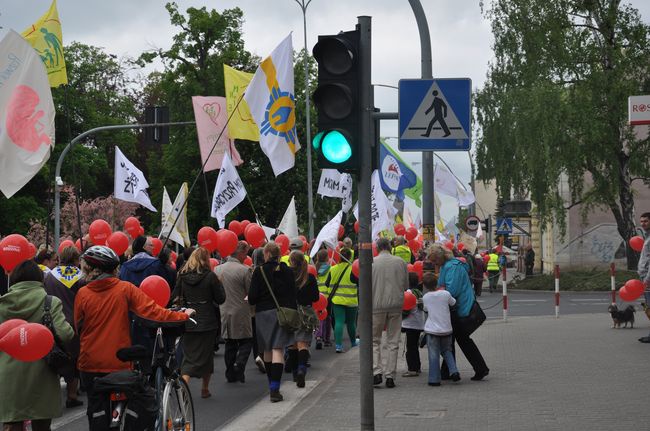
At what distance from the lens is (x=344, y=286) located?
17.1 metres

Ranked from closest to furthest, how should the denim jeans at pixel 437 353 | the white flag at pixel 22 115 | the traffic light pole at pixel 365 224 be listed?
1. the traffic light pole at pixel 365 224
2. the white flag at pixel 22 115
3. the denim jeans at pixel 437 353

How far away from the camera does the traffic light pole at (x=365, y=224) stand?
9008 mm

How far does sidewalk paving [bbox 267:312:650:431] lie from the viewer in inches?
408

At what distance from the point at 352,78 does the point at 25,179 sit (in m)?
4.87

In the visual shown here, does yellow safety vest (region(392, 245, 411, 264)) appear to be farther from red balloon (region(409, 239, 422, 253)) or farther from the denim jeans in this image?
the denim jeans

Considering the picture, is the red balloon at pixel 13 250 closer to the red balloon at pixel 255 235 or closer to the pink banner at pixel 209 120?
the red balloon at pixel 255 235

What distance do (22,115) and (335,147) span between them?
512 cm

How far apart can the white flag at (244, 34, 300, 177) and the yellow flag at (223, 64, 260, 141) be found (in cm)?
72

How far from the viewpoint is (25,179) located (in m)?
12.3

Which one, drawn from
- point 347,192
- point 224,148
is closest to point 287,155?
point 224,148

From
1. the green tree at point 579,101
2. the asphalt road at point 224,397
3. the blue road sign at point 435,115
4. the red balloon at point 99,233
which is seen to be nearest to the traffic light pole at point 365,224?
the blue road sign at point 435,115

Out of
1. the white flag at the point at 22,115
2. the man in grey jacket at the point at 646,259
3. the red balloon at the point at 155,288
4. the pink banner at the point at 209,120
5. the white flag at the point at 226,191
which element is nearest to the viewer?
the red balloon at the point at 155,288

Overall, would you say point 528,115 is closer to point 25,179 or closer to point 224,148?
point 224,148

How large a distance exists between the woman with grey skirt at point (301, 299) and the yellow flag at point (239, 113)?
8100mm
